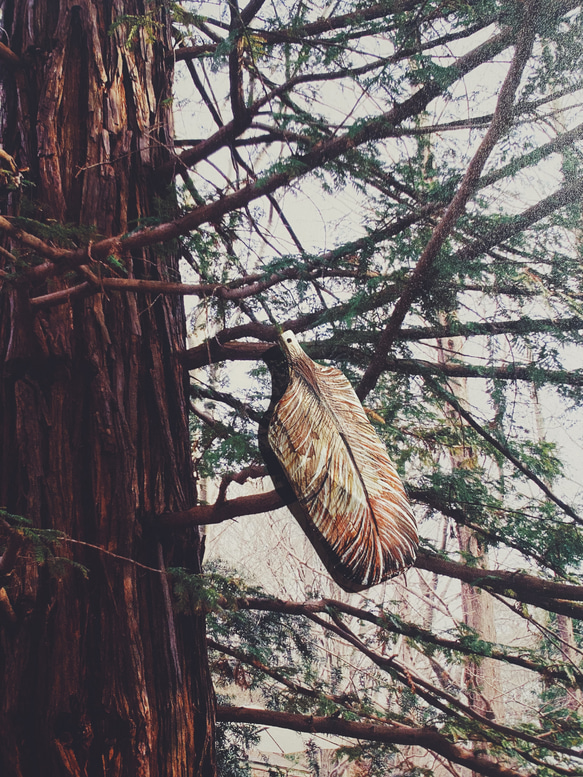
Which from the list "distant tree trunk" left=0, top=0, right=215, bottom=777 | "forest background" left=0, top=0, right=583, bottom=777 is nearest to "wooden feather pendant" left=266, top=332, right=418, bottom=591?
"forest background" left=0, top=0, right=583, bottom=777

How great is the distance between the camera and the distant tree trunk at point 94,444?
0.88 meters

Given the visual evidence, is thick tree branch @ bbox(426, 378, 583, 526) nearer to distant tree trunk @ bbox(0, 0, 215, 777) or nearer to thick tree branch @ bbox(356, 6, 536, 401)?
thick tree branch @ bbox(356, 6, 536, 401)

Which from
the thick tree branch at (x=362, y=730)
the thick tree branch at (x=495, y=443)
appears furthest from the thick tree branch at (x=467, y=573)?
the thick tree branch at (x=362, y=730)

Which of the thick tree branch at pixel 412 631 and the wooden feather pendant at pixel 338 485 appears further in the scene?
the thick tree branch at pixel 412 631

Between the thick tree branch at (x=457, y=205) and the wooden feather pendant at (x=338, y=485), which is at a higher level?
the thick tree branch at (x=457, y=205)

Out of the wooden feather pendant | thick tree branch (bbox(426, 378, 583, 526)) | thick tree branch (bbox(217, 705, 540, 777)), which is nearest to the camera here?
the wooden feather pendant

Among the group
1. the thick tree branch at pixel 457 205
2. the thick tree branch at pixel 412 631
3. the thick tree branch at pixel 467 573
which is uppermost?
the thick tree branch at pixel 457 205

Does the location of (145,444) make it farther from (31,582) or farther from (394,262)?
(394,262)

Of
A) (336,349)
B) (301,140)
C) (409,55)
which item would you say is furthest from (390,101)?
(336,349)

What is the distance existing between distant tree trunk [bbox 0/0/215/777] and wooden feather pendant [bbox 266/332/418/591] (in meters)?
0.48

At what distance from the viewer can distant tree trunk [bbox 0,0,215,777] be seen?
0.88 m

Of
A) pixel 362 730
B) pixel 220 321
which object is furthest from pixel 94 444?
pixel 362 730

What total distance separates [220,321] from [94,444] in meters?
0.38

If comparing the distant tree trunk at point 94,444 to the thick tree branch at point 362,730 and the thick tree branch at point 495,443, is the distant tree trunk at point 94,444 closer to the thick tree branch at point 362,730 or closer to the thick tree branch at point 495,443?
the thick tree branch at point 362,730
